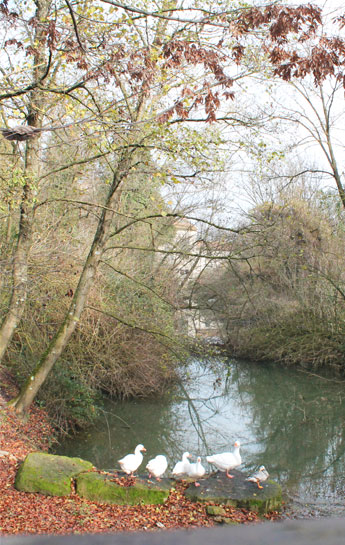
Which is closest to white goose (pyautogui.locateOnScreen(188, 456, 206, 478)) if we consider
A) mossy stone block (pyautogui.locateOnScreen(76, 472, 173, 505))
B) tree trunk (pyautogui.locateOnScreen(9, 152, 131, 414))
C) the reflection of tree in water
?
mossy stone block (pyautogui.locateOnScreen(76, 472, 173, 505))

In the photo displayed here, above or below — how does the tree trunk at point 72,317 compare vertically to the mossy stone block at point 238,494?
above

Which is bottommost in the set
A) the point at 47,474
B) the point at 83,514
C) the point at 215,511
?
the point at 83,514

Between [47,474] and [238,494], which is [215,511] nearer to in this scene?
[238,494]

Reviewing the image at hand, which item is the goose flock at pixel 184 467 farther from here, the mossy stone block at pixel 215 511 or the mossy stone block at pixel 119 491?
the mossy stone block at pixel 215 511

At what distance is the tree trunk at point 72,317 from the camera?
8875 millimetres

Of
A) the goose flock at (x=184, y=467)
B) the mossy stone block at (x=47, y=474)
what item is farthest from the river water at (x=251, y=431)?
the mossy stone block at (x=47, y=474)

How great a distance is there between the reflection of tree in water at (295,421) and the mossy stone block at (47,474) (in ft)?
13.1

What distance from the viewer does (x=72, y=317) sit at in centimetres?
923

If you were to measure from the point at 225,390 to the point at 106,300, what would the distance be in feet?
19.9

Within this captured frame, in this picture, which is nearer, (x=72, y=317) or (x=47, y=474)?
(x=47, y=474)

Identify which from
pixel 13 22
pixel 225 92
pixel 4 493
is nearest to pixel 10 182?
pixel 13 22

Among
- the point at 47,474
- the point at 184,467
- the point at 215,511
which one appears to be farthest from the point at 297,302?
the point at 47,474

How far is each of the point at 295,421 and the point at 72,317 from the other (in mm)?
6649

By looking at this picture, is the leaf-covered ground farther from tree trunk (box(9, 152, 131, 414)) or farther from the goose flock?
tree trunk (box(9, 152, 131, 414))
